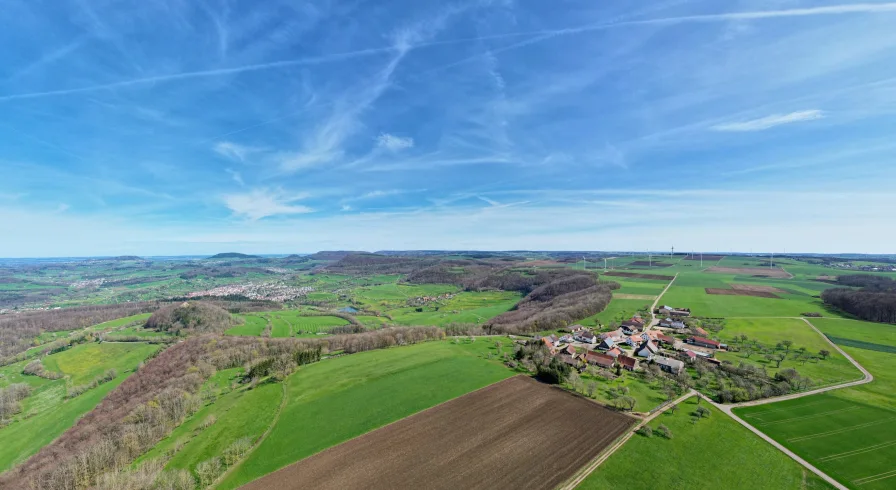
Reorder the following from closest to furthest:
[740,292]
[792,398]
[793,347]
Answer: [792,398]
[793,347]
[740,292]

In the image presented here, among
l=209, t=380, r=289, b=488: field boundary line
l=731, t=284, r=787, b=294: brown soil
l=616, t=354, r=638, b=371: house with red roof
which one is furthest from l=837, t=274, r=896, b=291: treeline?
l=209, t=380, r=289, b=488: field boundary line

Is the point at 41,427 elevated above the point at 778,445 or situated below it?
below

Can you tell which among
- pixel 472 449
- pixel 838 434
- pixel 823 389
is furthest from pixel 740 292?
pixel 472 449

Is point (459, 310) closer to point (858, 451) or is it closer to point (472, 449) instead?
point (472, 449)

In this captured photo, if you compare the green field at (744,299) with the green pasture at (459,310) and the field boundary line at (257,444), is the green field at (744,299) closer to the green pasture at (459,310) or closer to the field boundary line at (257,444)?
the green pasture at (459,310)

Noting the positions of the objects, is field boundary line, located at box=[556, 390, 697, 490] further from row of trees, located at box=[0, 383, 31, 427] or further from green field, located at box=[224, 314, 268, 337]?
green field, located at box=[224, 314, 268, 337]

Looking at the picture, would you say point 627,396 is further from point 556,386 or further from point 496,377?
point 496,377

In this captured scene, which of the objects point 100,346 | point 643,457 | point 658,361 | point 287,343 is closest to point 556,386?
point 643,457

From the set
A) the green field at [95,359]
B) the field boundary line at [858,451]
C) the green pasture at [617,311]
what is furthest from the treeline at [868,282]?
the green field at [95,359]
